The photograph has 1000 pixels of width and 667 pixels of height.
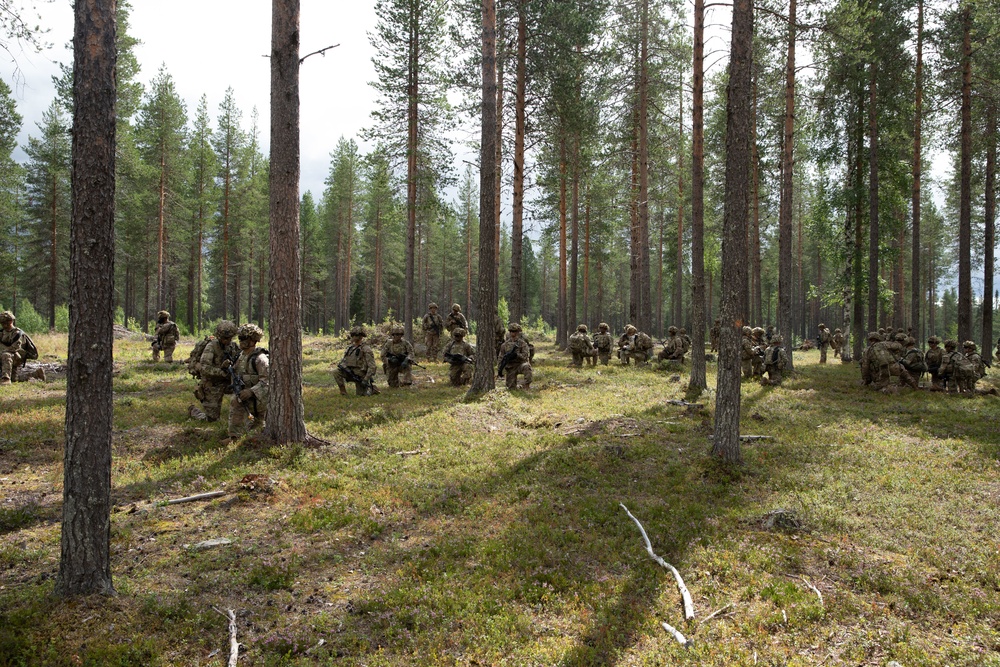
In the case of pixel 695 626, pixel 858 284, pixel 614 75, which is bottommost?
pixel 695 626

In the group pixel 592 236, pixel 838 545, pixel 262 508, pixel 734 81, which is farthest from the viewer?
pixel 592 236

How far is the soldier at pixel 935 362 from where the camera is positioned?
15531 mm

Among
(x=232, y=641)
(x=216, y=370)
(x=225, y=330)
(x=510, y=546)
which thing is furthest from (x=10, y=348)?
(x=510, y=546)

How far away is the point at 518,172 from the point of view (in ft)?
62.6

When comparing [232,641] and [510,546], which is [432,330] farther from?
[232,641]

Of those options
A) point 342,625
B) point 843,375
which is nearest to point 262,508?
point 342,625

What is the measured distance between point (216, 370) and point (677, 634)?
8.82 metres

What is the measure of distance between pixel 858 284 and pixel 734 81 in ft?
57.4

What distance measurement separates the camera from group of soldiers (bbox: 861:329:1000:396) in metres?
15.1

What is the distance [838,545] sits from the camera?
5691 millimetres

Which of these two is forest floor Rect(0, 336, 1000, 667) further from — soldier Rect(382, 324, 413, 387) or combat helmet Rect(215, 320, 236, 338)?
soldier Rect(382, 324, 413, 387)

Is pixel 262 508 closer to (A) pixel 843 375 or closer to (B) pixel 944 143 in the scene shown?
(A) pixel 843 375

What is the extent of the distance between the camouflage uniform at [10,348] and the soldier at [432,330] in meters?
12.0

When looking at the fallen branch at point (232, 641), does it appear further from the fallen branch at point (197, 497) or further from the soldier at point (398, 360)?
the soldier at point (398, 360)
